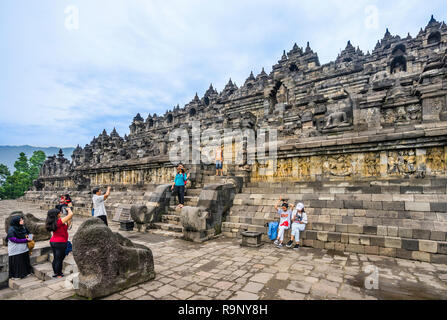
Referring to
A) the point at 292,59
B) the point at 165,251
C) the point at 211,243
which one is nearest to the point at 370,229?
the point at 211,243

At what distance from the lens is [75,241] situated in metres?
3.63

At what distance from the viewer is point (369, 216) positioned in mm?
6418

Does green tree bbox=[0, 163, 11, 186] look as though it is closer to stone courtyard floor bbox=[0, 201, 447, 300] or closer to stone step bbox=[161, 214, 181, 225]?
stone step bbox=[161, 214, 181, 225]

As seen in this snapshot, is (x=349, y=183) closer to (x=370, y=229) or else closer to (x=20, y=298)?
(x=370, y=229)

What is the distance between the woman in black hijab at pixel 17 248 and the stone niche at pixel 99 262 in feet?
7.29

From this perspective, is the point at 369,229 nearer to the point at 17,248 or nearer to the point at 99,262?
the point at 99,262

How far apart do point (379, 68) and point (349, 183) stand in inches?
727

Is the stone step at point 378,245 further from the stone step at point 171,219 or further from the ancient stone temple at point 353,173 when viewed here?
the stone step at point 171,219

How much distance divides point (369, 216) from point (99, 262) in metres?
6.54

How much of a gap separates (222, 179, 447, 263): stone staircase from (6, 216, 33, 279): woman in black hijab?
521 centimetres

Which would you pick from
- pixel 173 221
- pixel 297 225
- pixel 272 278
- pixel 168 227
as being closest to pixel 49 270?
pixel 168 227

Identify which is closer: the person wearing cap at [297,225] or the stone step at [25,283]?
the stone step at [25,283]

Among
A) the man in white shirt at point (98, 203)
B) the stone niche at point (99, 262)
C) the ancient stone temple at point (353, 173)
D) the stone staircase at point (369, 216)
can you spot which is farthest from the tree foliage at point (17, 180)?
the stone niche at point (99, 262)

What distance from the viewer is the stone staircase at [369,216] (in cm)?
545
